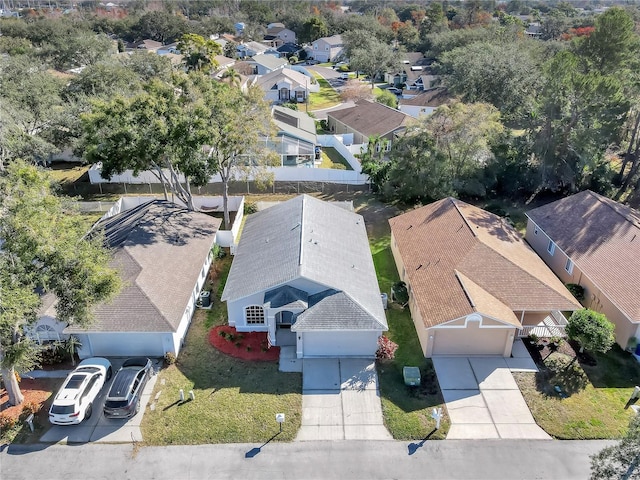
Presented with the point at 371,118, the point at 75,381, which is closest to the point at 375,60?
the point at 371,118

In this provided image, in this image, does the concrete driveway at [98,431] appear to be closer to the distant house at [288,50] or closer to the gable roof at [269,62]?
the gable roof at [269,62]

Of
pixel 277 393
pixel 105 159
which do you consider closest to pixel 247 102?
pixel 105 159

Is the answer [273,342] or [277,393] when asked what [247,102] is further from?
[277,393]

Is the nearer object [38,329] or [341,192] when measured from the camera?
[38,329]

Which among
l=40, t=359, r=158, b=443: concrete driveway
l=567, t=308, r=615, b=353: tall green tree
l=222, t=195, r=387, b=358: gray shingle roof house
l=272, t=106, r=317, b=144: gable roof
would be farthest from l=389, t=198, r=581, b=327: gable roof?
l=272, t=106, r=317, b=144: gable roof

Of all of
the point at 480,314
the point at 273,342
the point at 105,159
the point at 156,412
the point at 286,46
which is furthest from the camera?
the point at 286,46

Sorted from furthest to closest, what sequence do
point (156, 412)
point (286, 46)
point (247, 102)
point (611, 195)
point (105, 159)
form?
point (286, 46), point (611, 195), point (247, 102), point (105, 159), point (156, 412)
